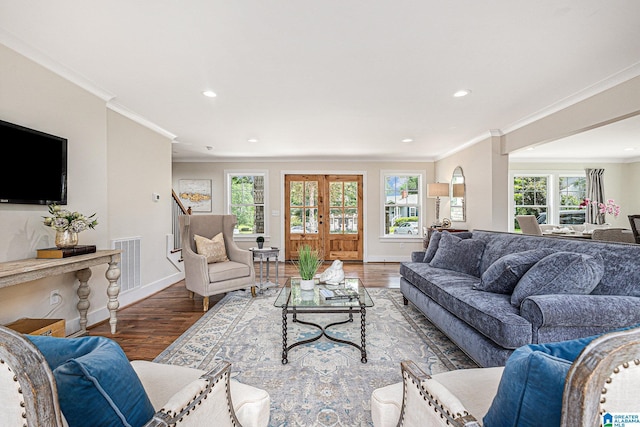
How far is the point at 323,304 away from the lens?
97.1 inches

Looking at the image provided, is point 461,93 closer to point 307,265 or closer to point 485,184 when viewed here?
point 485,184

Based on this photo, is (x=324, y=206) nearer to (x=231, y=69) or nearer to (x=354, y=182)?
(x=354, y=182)

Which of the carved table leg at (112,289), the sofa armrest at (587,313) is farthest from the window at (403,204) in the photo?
the carved table leg at (112,289)

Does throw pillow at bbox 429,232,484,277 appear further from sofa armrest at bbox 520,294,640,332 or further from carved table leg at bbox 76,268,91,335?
carved table leg at bbox 76,268,91,335

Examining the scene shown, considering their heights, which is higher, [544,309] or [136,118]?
[136,118]

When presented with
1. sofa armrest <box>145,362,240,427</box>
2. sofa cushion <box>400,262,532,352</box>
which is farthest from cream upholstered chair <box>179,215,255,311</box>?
sofa armrest <box>145,362,240,427</box>

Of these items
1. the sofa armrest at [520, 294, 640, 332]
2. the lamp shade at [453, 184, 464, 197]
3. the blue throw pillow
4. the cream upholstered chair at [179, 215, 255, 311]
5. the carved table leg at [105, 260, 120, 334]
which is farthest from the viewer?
the lamp shade at [453, 184, 464, 197]

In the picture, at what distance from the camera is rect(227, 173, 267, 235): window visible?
6957 mm

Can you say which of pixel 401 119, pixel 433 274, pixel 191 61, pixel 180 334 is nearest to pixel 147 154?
pixel 191 61

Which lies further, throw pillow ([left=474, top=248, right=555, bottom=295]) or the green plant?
the green plant

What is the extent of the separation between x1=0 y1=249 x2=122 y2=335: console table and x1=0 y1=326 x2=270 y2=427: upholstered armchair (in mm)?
1398

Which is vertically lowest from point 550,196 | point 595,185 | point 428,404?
point 428,404

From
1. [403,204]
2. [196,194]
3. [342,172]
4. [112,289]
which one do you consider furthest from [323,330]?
[196,194]

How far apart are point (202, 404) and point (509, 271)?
2241mm
